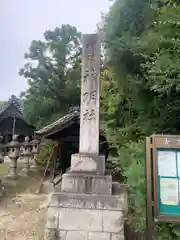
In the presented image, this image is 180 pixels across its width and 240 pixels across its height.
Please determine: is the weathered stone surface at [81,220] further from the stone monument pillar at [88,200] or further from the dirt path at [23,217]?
the dirt path at [23,217]

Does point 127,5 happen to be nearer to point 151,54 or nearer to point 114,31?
point 114,31

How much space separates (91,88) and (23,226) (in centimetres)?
Result: 369

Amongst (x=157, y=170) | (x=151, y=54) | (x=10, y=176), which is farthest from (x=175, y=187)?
(x=10, y=176)

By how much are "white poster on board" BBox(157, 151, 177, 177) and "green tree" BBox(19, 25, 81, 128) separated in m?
12.3

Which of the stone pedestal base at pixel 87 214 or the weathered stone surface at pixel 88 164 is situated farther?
the weathered stone surface at pixel 88 164

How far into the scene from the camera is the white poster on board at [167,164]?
2779 millimetres

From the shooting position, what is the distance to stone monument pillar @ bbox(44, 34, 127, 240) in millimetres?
3848

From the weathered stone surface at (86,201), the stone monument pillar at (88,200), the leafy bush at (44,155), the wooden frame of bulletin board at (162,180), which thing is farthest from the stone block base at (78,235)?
the leafy bush at (44,155)

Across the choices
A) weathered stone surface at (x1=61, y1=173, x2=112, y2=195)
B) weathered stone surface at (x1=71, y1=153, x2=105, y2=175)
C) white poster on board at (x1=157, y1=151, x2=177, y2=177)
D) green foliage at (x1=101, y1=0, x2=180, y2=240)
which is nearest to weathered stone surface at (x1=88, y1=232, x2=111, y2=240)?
green foliage at (x1=101, y1=0, x2=180, y2=240)

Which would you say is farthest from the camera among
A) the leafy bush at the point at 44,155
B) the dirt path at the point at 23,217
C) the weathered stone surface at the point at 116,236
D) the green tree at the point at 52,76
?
the green tree at the point at 52,76

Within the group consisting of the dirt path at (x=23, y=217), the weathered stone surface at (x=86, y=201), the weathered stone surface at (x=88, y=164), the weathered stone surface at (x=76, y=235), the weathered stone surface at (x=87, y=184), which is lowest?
the dirt path at (x=23, y=217)

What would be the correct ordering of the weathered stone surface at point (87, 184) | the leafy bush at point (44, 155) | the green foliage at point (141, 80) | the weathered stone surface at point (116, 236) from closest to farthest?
the green foliage at point (141, 80)
the weathered stone surface at point (116, 236)
the weathered stone surface at point (87, 184)
the leafy bush at point (44, 155)

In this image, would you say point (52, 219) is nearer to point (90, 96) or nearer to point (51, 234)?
point (51, 234)

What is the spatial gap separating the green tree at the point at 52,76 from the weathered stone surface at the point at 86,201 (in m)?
11.0
